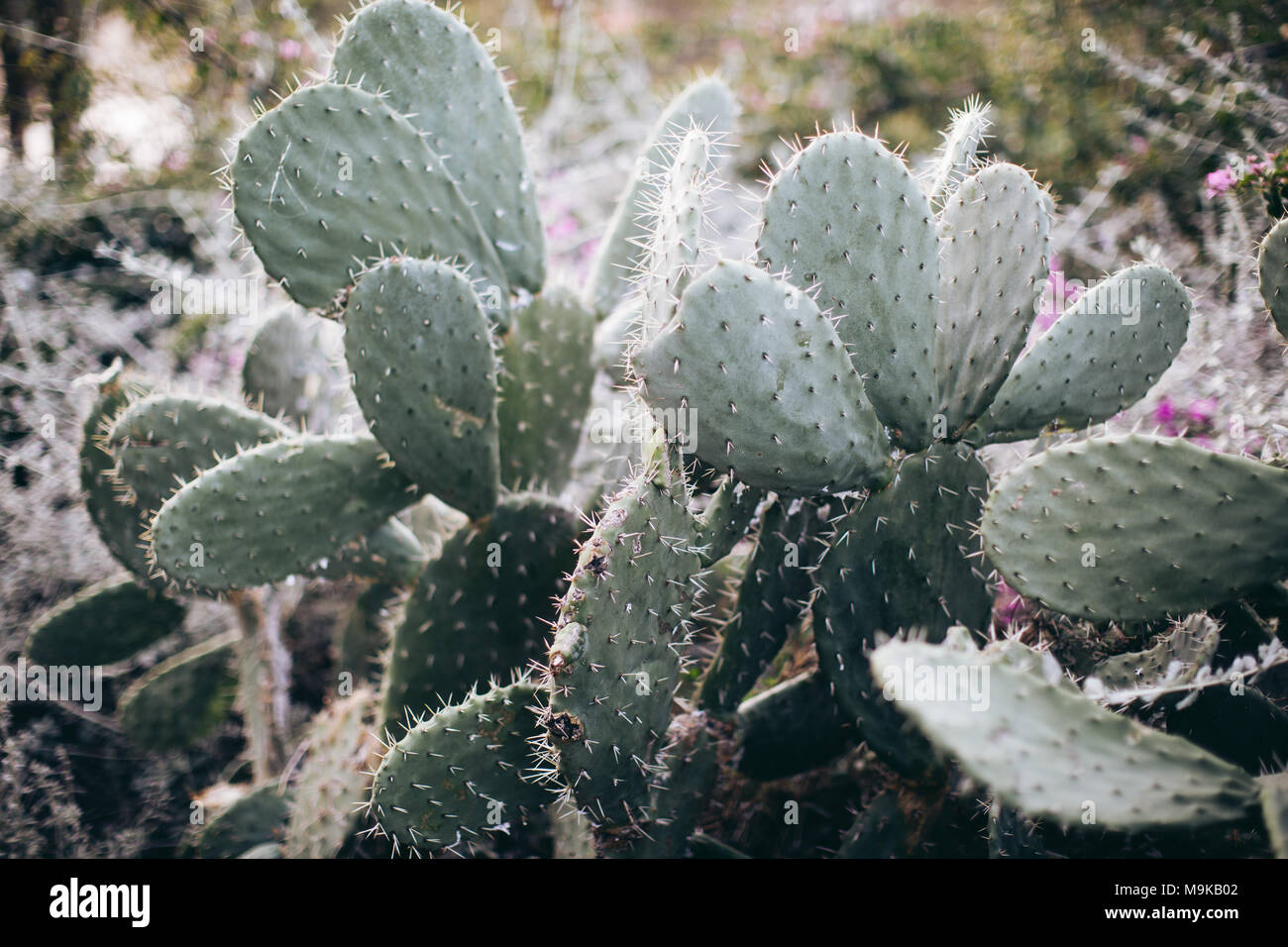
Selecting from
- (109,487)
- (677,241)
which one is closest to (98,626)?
(109,487)

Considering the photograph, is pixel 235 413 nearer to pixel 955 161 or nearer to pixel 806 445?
pixel 806 445

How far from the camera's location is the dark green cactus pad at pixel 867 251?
4.26 ft

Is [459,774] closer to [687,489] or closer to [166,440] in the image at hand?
[687,489]

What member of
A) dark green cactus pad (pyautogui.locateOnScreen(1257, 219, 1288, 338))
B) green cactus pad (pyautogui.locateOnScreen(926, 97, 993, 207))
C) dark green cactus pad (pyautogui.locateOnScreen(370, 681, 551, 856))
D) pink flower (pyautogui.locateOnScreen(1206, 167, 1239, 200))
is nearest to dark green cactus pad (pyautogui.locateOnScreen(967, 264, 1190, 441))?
dark green cactus pad (pyautogui.locateOnScreen(1257, 219, 1288, 338))

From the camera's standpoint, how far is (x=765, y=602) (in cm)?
152

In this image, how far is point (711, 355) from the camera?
3.85ft

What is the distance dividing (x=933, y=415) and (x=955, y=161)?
506 mm

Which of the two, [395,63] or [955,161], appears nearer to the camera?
[955,161]

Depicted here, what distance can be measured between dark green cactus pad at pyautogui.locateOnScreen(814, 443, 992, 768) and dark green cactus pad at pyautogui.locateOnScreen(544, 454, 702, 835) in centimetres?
28

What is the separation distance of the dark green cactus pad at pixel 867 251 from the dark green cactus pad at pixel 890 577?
0.54ft

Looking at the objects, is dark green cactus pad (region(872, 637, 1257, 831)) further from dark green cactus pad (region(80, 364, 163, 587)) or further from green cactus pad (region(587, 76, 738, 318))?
dark green cactus pad (region(80, 364, 163, 587))

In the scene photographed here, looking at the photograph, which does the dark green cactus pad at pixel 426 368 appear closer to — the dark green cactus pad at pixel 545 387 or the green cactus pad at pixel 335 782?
the dark green cactus pad at pixel 545 387

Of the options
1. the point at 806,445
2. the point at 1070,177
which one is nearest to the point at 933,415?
the point at 806,445
